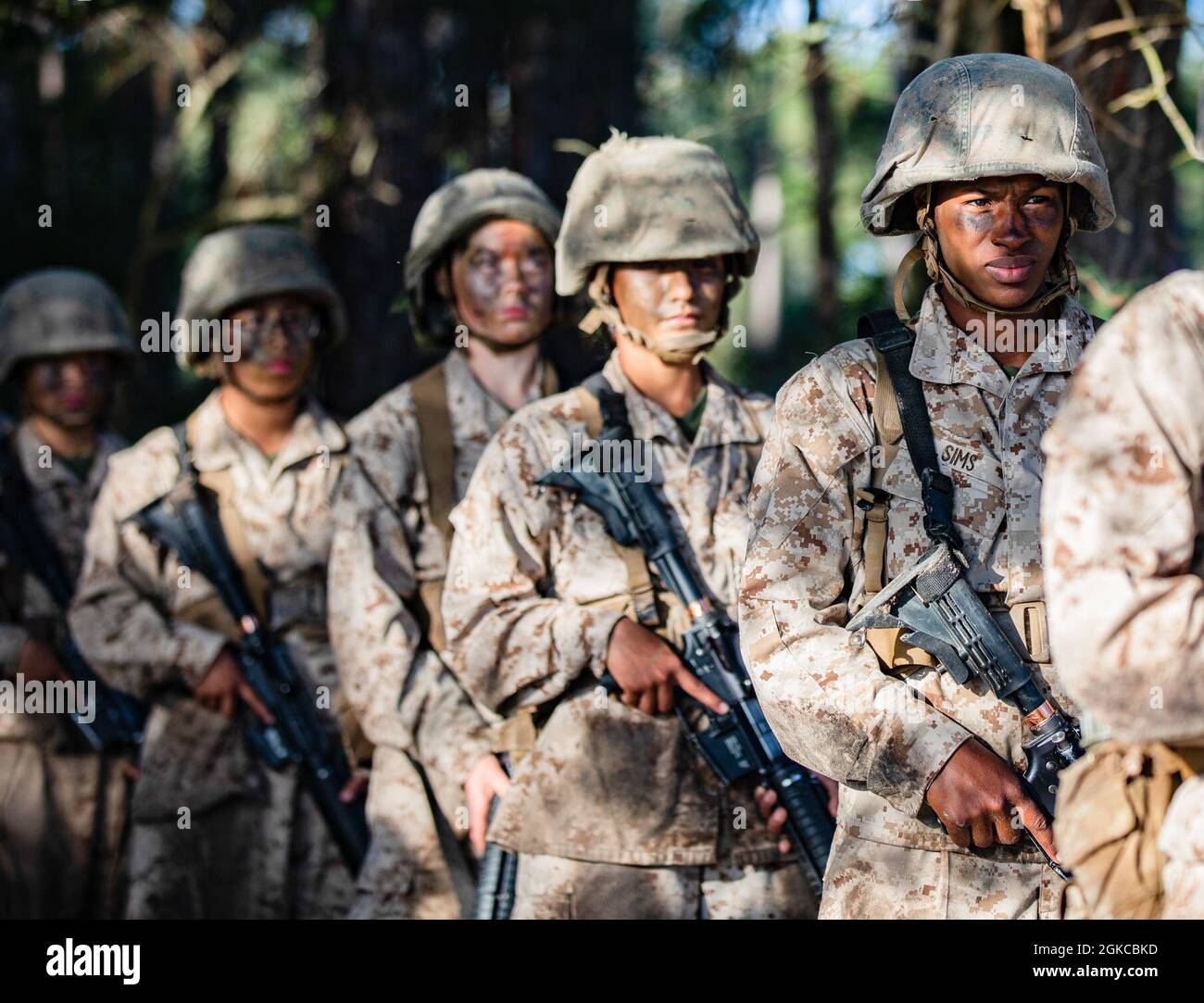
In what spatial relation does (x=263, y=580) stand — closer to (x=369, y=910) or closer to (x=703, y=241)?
(x=369, y=910)

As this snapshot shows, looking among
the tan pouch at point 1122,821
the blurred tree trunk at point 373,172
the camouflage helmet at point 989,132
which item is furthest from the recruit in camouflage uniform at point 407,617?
the blurred tree trunk at point 373,172

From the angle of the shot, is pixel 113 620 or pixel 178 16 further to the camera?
pixel 178 16

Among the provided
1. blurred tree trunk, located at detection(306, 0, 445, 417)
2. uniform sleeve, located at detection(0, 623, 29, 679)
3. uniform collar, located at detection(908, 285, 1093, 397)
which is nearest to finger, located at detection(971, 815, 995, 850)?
uniform collar, located at detection(908, 285, 1093, 397)

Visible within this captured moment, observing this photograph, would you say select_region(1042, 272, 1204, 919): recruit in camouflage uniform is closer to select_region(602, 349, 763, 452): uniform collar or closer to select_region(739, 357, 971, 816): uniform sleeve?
select_region(739, 357, 971, 816): uniform sleeve

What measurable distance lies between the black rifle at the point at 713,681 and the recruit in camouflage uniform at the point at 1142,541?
1.68 metres

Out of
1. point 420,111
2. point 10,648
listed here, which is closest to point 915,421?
point 10,648

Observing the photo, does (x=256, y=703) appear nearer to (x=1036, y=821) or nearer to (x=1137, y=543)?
(x=1036, y=821)

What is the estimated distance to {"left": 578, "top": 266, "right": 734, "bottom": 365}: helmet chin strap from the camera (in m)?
4.79

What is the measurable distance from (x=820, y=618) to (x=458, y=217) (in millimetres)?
2834

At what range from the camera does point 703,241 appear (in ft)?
16.0

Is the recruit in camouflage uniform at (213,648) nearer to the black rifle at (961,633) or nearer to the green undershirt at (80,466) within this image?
the green undershirt at (80,466)

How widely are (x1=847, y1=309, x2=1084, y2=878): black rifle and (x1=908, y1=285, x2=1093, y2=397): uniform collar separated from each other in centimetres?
24
